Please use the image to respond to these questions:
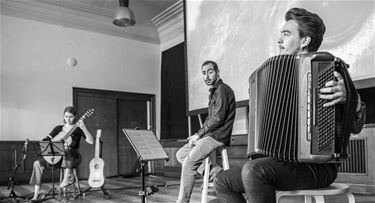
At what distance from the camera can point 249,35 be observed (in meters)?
4.28

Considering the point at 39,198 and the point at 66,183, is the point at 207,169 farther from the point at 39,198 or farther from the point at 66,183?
the point at 39,198

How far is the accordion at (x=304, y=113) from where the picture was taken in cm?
121

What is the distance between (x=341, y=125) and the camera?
1.23m

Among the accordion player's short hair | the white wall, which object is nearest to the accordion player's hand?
the accordion player's short hair

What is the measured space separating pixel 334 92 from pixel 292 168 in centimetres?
33

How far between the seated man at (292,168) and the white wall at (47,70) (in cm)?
554

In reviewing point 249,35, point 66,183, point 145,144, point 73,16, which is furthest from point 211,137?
point 73,16

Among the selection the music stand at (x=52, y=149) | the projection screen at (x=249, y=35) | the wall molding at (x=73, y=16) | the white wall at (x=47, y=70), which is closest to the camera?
the projection screen at (x=249, y=35)

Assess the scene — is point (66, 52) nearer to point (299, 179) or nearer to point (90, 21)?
point (90, 21)

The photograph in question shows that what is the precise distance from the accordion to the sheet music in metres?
1.26

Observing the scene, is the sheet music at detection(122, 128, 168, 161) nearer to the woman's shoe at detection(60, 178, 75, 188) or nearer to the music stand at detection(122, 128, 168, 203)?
the music stand at detection(122, 128, 168, 203)

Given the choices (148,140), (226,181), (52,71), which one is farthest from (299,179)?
(52,71)

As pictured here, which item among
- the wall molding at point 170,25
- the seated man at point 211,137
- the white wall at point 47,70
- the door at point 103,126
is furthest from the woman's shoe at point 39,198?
the wall molding at point 170,25

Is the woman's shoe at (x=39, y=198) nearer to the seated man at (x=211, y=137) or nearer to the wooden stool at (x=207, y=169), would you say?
the seated man at (x=211, y=137)
